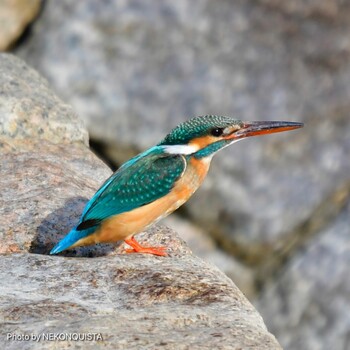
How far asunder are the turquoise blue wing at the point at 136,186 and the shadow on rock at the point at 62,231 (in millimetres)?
284

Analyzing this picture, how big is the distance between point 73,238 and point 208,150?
109cm

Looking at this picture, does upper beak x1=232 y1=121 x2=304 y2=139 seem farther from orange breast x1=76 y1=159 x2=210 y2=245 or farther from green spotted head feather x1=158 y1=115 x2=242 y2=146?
orange breast x1=76 y1=159 x2=210 y2=245

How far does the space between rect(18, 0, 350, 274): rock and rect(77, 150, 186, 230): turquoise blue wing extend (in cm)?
492

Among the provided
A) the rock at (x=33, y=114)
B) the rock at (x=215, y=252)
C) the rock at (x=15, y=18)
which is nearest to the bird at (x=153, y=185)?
the rock at (x=33, y=114)

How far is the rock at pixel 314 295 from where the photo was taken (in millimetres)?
10969

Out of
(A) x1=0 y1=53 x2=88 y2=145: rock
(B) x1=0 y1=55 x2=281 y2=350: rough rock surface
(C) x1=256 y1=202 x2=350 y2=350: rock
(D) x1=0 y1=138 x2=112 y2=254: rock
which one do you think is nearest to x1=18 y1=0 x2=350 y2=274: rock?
(C) x1=256 y1=202 x2=350 y2=350: rock

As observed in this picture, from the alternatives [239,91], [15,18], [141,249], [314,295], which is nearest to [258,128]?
[141,249]

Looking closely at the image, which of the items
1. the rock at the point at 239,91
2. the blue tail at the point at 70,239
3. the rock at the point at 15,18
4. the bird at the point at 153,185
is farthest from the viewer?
the rock at the point at 15,18

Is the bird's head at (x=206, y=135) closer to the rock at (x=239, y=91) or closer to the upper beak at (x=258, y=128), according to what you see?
the upper beak at (x=258, y=128)

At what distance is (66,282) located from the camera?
520 centimetres

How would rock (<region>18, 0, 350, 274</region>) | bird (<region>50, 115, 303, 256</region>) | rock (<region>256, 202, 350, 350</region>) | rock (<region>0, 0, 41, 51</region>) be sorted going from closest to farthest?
1. bird (<region>50, 115, 303, 256</region>)
2. rock (<region>256, 202, 350, 350</region>)
3. rock (<region>18, 0, 350, 274</region>)
4. rock (<region>0, 0, 41, 51</region>)

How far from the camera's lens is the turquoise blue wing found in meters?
5.96

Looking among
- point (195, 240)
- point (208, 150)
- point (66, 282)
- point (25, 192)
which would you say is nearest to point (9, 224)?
point (25, 192)

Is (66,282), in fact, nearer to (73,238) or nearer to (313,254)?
(73,238)
